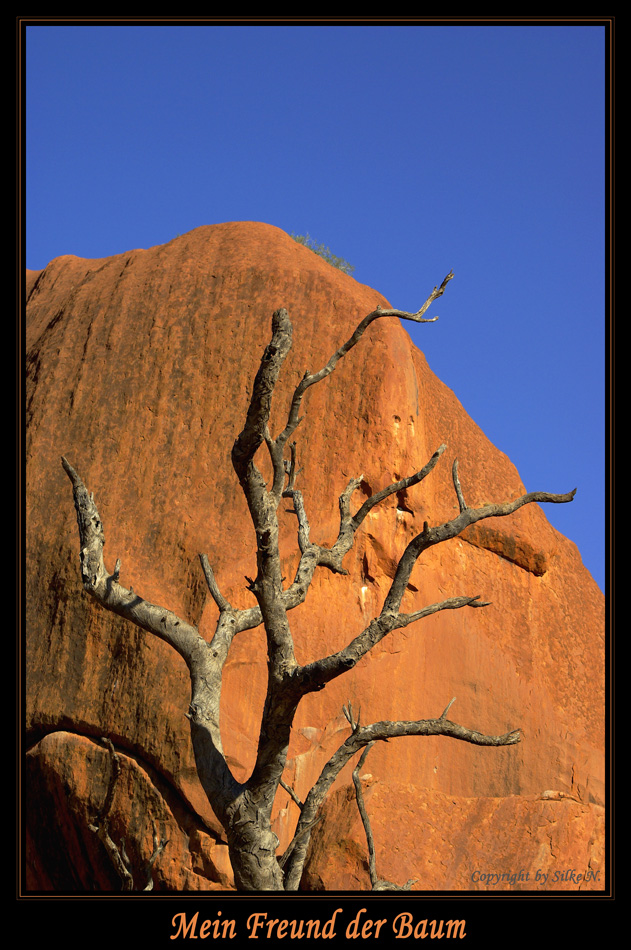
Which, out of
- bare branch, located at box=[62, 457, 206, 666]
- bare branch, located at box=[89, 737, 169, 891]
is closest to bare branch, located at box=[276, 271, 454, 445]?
→ bare branch, located at box=[62, 457, 206, 666]

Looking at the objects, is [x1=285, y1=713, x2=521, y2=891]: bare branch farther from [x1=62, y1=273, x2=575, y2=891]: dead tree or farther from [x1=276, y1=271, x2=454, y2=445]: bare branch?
[x1=276, y1=271, x2=454, y2=445]: bare branch

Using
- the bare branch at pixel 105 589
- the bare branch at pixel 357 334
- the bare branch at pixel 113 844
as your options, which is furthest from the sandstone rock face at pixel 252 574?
the bare branch at pixel 357 334

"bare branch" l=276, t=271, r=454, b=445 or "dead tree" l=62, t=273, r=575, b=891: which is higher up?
"bare branch" l=276, t=271, r=454, b=445

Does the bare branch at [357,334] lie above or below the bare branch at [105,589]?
A: above

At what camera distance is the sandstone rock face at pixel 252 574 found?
34.4ft

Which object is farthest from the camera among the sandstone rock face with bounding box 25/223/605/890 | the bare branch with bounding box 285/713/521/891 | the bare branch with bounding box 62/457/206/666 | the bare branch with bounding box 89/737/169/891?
the sandstone rock face with bounding box 25/223/605/890

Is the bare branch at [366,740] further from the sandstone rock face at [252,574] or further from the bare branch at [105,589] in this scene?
the sandstone rock face at [252,574]

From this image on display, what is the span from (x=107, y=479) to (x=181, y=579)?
201 centimetres

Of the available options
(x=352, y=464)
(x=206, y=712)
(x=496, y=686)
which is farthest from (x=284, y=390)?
(x=206, y=712)

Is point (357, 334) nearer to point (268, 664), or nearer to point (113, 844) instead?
point (268, 664)

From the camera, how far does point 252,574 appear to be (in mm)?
11234

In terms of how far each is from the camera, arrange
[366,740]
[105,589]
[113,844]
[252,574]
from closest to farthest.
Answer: [366,740] < [105,589] < [113,844] < [252,574]

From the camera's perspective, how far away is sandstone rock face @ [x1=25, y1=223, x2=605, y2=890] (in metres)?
10.5

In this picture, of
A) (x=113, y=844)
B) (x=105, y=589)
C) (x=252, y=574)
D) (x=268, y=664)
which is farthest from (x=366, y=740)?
(x=252, y=574)
